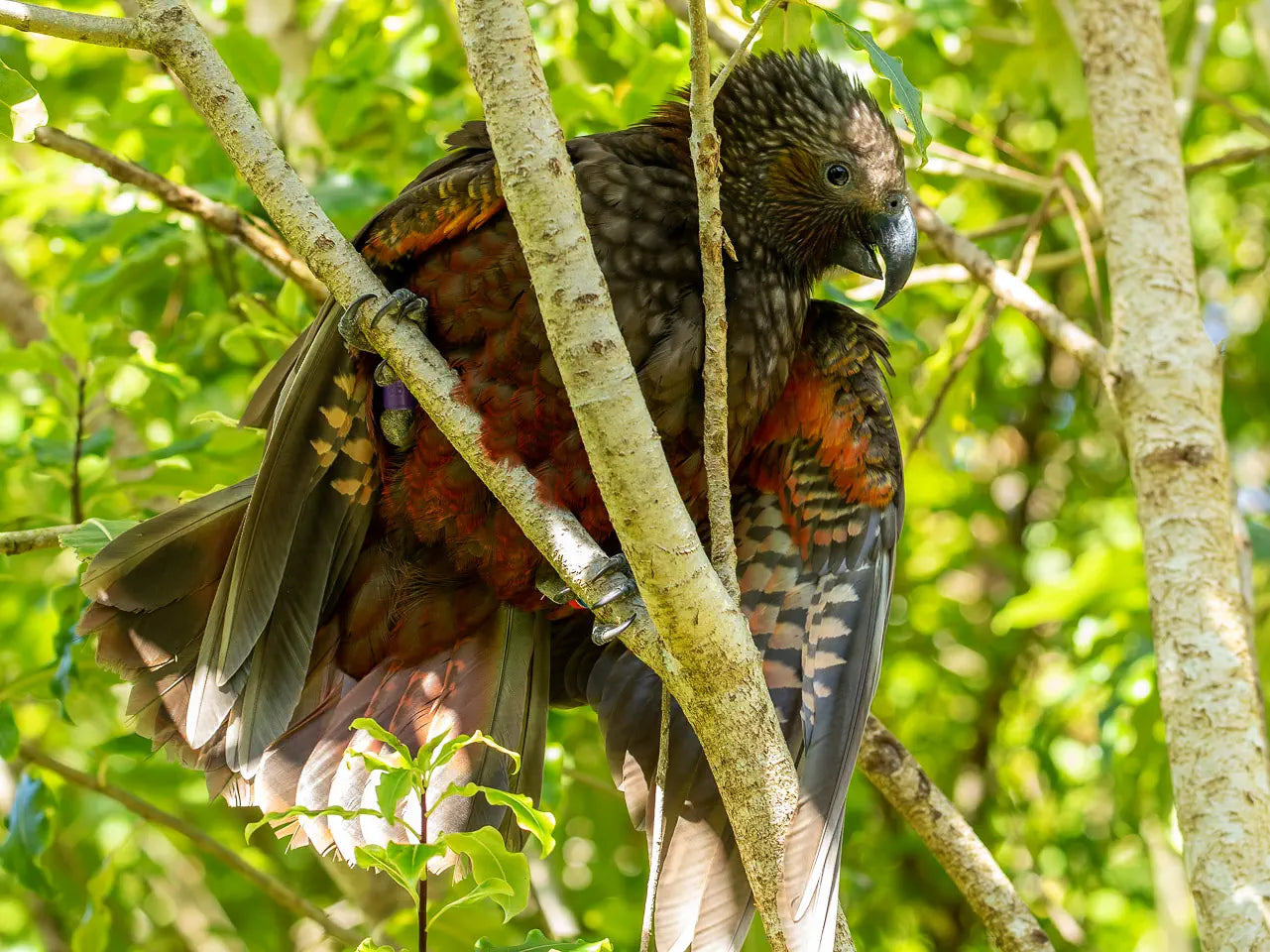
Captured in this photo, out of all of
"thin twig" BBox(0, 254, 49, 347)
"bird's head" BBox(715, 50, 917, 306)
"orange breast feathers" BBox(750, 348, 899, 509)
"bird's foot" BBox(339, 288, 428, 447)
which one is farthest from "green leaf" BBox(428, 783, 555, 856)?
"thin twig" BBox(0, 254, 49, 347)

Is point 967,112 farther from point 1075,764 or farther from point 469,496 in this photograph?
point 469,496

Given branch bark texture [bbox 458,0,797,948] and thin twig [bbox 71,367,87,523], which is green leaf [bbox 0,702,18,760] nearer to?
thin twig [bbox 71,367,87,523]

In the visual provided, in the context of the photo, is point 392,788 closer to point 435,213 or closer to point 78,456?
point 435,213

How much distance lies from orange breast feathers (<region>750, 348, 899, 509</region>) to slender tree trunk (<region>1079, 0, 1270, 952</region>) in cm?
51

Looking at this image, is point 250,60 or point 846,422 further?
point 250,60

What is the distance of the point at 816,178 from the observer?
2.77 metres

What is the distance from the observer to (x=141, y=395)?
339cm

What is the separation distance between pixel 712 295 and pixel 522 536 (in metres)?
0.99

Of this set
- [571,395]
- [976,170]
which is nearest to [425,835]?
[571,395]

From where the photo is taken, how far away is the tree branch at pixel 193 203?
267 cm

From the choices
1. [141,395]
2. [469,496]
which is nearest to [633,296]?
[469,496]

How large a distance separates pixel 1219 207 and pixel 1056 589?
3.45 m

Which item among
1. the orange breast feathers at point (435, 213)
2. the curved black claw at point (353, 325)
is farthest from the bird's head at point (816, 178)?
the curved black claw at point (353, 325)

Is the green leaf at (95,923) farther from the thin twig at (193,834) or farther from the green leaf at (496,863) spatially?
the green leaf at (496,863)
